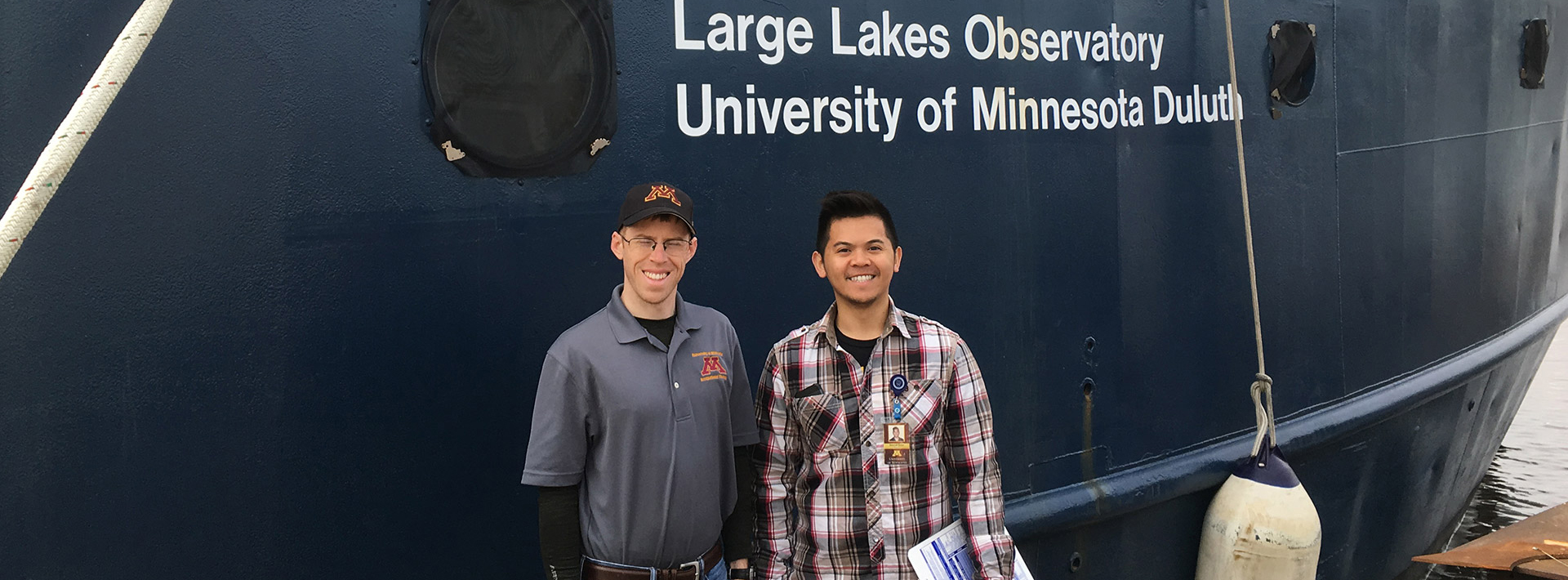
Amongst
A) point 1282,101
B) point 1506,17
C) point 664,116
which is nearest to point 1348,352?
point 1282,101

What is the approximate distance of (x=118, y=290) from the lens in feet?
6.91

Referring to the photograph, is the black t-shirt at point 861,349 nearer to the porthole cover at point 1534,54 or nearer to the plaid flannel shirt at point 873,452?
Answer: the plaid flannel shirt at point 873,452

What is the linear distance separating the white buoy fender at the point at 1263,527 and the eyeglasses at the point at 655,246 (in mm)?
2217

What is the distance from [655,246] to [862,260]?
355mm

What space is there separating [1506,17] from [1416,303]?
1448mm

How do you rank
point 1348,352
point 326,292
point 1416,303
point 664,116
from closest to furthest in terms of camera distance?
point 326,292 → point 664,116 → point 1348,352 → point 1416,303

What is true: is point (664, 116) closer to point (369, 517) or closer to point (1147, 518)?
point (369, 517)

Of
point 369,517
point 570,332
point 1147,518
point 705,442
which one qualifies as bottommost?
point 1147,518

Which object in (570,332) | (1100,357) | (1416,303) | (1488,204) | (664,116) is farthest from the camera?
(1488,204)

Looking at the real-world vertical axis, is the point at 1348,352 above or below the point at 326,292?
below

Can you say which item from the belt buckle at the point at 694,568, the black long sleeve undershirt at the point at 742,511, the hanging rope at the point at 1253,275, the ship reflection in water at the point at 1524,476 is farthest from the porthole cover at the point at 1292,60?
the belt buckle at the point at 694,568

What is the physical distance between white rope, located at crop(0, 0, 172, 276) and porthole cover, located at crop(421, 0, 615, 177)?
58 centimetres

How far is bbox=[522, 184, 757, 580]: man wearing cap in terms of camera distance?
2.00m

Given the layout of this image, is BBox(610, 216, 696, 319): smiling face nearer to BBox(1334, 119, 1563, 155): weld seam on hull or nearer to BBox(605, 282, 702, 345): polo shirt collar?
BBox(605, 282, 702, 345): polo shirt collar
